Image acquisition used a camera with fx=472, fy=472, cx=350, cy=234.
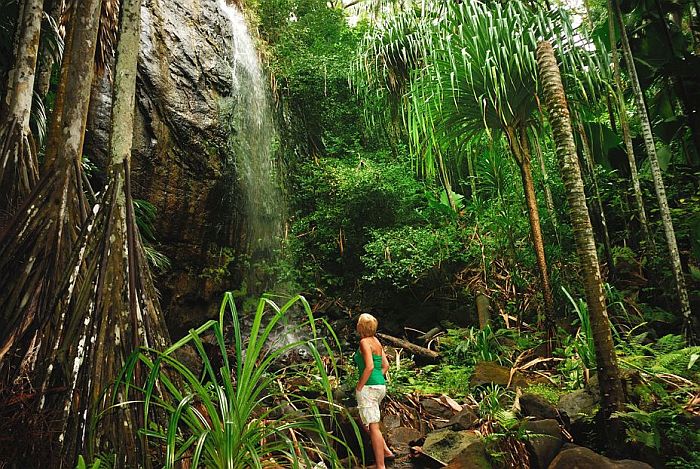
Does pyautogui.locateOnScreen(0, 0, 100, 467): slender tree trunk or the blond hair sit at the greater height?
pyautogui.locateOnScreen(0, 0, 100, 467): slender tree trunk

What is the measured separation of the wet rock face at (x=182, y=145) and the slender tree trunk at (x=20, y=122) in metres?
2.17

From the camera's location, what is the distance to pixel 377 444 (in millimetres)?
2758

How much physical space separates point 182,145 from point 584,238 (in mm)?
4713

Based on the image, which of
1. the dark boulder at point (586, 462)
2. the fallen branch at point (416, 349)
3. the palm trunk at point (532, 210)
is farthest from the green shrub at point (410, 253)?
the dark boulder at point (586, 462)

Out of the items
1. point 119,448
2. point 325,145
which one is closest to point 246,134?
point 325,145

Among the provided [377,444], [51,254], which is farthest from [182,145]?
[377,444]

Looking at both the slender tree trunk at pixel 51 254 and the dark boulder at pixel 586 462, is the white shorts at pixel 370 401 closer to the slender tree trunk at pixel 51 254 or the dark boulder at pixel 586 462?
the dark boulder at pixel 586 462

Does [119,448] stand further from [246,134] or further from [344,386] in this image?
[246,134]

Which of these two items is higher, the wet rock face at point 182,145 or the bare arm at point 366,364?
the wet rock face at point 182,145

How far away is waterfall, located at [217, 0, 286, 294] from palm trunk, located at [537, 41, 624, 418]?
4.73 metres

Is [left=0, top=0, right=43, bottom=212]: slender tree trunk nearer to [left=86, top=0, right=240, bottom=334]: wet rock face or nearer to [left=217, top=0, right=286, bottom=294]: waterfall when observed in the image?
[left=86, top=0, right=240, bottom=334]: wet rock face

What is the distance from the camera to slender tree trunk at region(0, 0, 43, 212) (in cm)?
261

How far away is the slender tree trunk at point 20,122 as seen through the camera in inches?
103

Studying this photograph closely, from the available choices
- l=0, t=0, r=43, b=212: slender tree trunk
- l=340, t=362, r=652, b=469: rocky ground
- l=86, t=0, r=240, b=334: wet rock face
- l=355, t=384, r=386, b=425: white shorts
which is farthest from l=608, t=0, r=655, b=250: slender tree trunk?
l=86, t=0, r=240, b=334: wet rock face
